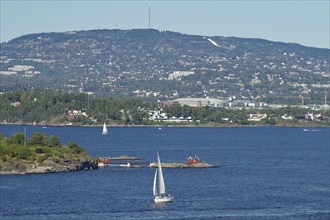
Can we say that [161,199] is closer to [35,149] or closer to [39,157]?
[39,157]

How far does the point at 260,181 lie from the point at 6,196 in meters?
19.6

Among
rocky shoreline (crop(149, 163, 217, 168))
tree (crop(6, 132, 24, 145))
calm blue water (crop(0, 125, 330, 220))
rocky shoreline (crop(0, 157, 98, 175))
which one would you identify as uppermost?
tree (crop(6, 132, 24, 145))

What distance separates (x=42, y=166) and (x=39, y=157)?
1.70m

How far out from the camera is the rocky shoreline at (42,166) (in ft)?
246

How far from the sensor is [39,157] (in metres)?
77.8

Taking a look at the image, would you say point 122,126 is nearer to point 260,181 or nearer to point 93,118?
point 93,118

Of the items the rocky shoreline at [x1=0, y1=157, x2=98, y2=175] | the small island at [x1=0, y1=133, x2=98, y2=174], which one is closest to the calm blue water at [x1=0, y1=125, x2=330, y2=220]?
the rocky shoreline at [x1=0, y1=157, x2=98, y2=175]

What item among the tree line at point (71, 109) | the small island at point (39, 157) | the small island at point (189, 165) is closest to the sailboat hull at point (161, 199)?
the small island at point (39, 157)

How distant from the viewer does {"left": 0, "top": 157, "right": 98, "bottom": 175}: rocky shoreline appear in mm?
74875

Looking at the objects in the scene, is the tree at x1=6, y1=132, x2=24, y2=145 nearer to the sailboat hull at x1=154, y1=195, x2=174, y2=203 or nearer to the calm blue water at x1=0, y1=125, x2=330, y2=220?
the calm blue water at x1=0, y1=125, x2=330, y2=220

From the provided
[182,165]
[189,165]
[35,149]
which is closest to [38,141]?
[35,149]

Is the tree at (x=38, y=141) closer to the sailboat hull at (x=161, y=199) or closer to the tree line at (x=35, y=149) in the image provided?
the tree line at (x=35, y=149)

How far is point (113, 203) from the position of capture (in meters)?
60.1

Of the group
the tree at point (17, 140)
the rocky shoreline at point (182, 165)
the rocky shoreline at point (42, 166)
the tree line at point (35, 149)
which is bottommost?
the rocky shoreline at point (182, 165)
